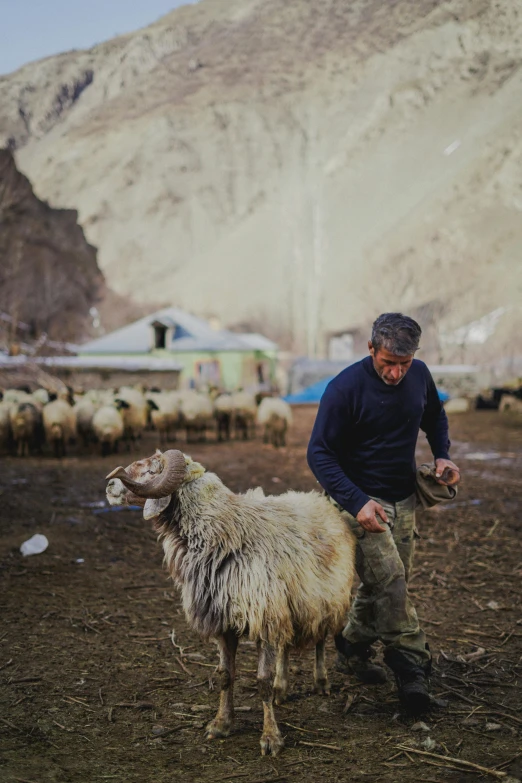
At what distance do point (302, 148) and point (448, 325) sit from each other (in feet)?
157

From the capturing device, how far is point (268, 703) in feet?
11.2

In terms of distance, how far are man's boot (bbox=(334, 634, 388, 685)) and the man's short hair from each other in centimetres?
195

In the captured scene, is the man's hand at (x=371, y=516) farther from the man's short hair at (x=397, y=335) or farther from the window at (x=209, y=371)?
the window at (x=209, y=371)

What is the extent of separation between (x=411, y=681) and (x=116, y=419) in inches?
454

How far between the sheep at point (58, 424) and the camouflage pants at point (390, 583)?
1116cm

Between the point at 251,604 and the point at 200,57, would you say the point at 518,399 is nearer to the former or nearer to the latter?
the point at 251,604

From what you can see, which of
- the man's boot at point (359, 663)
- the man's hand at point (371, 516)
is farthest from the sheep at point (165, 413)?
the man's hand at point (371, 516)

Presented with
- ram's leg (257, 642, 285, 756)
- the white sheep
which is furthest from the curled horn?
the white sheep

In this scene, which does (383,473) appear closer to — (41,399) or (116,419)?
(116,419)

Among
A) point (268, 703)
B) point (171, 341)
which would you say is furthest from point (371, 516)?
point (171, 341)

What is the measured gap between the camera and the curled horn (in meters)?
3.46

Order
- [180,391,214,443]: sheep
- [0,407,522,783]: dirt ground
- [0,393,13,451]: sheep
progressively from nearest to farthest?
1. [0,407,522,783]: dirt ground
2. [0,393,13,451]: sheep
3. [180,391,214,443]: sheep

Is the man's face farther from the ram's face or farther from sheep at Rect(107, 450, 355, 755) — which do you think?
the ram's face

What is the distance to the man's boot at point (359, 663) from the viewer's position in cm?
422
